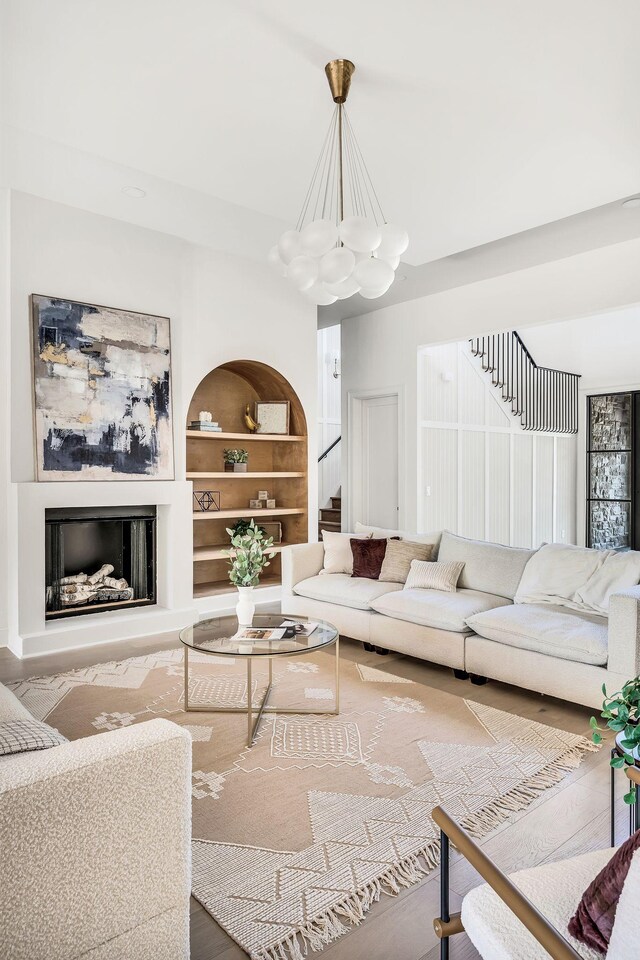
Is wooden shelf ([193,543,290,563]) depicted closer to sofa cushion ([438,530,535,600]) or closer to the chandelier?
sofa cushion ([438,530,535,600])

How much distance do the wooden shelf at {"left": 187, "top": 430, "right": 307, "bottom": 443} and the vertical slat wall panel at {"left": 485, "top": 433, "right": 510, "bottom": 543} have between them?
2.53 metres

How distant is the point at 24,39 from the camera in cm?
256

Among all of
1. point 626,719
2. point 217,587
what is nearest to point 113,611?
point 217,587

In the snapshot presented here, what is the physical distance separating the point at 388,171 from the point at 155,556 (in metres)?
3.47

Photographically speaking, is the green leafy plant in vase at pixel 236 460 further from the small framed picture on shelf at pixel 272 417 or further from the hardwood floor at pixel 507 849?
the hardwood floor at pixel 507 849

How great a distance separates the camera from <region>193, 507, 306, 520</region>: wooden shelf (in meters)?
5.49

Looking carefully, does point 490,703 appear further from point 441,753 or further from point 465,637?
point 441,753

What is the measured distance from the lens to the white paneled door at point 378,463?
701 centimetres

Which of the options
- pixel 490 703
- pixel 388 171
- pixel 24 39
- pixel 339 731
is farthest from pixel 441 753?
pixel 24 39

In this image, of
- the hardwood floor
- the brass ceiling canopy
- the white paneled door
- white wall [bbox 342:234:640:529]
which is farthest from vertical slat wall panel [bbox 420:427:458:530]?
the brass ceiling canopy

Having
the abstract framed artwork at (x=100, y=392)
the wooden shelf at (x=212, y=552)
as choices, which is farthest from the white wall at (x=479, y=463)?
the abstract framed artwork at (x=100, y=392)

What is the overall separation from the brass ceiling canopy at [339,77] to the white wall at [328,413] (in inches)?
246

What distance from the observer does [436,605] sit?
152 inches

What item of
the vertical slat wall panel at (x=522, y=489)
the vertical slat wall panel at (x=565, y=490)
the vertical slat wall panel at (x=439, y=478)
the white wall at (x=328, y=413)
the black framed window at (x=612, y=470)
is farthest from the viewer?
the white wall at (x=328, y=413)
